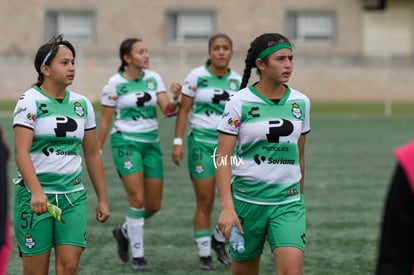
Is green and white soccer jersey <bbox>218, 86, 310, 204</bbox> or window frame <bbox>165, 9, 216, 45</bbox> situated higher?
green and white soccer jersey <bbox>218, 86, 310, 204</bbox>

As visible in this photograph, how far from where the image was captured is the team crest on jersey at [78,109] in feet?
21.9

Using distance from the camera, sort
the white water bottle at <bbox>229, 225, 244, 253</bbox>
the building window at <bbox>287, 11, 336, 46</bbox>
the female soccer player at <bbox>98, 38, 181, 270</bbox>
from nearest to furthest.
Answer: the white water bottle at <bbox>229, 225, 244, 253</bbox> → the female soccer player at <bbox>98, 38, 181, 270</bbox> → the building window at <bbox>287, 11, 336, 46</bbox>

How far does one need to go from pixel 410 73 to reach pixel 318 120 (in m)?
11.4

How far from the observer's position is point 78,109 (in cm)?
670

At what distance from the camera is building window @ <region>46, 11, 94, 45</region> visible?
42.1m

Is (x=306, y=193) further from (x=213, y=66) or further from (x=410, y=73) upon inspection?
(x=410, y=73)

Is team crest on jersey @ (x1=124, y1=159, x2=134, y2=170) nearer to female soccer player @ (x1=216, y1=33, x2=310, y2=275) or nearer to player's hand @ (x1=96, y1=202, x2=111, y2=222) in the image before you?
player's hand @ (x1=96, y1=202, x2=111, y2=222)

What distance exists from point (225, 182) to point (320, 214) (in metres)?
6.47

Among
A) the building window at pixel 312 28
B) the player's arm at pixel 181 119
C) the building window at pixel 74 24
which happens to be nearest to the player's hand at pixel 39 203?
the player's arm at pixel 181 119

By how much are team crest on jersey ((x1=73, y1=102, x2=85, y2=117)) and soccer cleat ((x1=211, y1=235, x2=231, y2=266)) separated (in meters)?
3.33

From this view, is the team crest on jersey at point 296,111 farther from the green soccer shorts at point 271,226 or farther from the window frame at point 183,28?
the window frame at point 183,28

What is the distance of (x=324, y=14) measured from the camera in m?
41.5

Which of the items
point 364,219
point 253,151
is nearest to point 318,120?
point 364,219

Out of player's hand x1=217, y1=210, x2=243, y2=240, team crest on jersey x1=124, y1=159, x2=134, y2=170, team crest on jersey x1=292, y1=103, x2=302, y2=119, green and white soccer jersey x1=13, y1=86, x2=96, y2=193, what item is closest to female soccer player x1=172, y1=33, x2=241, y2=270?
team crest on jersey x1=124, y1=159, x2=134, y2=170
